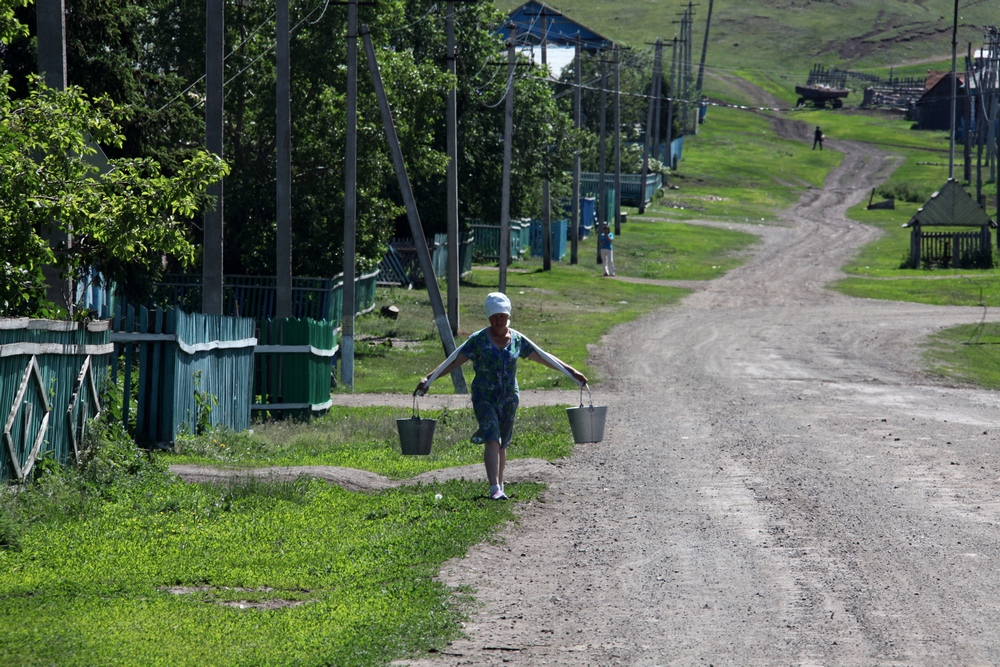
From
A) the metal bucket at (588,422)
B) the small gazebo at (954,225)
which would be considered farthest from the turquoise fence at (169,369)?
the small gazebo at (954,225)

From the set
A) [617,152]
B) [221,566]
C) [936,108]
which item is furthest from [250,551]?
[936,108]

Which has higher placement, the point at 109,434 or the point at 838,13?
the point at 838,13

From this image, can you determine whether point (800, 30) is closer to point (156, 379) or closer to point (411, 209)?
point (411, 209)

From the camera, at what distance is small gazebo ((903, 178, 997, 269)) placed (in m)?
49.8

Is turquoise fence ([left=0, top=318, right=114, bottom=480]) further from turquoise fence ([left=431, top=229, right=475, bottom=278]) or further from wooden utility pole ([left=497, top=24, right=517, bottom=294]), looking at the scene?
turquoise fence ([left=431, top=229, right=475, bottom=278])

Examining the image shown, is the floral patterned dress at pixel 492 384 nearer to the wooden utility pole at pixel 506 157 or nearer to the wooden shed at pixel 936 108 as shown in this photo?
the wooden utility pole at pixel 506 157

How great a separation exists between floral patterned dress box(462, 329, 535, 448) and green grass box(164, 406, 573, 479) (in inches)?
88.7

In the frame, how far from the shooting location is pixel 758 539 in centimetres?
945

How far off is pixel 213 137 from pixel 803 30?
573 feet

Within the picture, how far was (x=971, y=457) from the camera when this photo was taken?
13.8 m

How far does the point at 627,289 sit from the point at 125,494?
3285 centimetres

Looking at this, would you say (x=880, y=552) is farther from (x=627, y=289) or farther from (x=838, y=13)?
(x=838, y=13)

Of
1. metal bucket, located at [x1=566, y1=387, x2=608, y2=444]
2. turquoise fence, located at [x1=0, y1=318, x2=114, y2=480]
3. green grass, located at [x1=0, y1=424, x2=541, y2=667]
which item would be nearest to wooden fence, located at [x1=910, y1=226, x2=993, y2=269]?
metal bucket, located at [x1=566, y1=387, x2=608, y2=444]

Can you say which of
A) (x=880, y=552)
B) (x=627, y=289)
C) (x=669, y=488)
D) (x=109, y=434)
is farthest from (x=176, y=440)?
(x=627, y=289)
